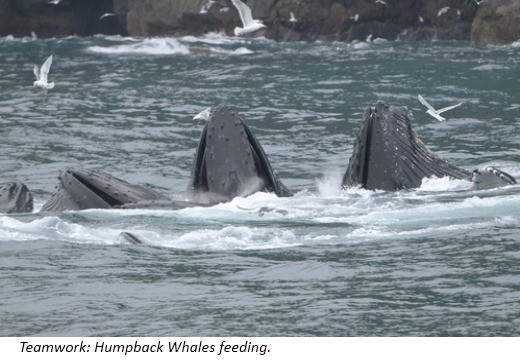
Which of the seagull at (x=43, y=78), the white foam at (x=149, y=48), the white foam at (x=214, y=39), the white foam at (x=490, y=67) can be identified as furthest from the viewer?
the white foam at (x=214, y=39)

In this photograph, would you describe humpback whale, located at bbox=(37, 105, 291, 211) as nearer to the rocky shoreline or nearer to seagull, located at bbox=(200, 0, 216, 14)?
the rocky shoreline

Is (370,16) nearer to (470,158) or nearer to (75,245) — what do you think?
(470,158)

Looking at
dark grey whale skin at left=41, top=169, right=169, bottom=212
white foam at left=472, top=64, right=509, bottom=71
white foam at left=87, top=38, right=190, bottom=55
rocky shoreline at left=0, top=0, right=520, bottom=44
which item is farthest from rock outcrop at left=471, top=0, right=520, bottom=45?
dark grey whale skin at left=41, top=169, right=169, bottom=212

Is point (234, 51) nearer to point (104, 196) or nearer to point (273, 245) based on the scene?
point (104, 196)

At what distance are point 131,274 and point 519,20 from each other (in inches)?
1464

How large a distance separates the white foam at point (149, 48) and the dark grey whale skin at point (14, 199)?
32.2m

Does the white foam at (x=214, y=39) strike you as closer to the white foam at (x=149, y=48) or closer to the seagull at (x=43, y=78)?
the white foam at (x=149, y=48)

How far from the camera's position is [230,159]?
1517cm

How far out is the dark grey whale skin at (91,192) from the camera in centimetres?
1527

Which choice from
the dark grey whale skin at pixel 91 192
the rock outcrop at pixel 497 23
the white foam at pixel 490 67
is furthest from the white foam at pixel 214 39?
the dark grey whale skin at pixel 91 192

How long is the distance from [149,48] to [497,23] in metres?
12.0

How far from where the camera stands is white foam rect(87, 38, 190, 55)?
163ft

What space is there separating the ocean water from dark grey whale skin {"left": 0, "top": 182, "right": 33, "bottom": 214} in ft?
2.76
